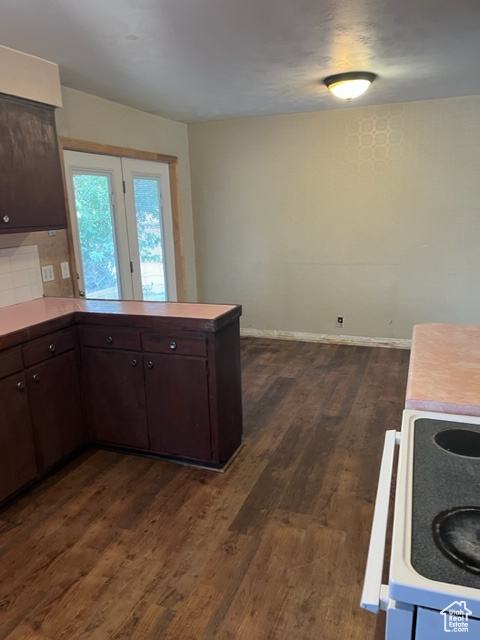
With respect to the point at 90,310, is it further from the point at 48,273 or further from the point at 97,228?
the point at 97,228

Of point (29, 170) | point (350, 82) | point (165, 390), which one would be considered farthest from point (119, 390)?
point (350, 82)

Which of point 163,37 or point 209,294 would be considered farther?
point 209,294

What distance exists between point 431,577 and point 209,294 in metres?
5.03

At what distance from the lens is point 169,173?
200 inches

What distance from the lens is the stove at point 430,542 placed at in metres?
0.76

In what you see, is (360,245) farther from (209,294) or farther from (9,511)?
(9,511)

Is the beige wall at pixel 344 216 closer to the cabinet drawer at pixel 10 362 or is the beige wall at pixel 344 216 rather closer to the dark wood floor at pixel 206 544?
the dark wood floor at pixel 206 544

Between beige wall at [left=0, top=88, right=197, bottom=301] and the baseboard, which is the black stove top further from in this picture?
the baseboard

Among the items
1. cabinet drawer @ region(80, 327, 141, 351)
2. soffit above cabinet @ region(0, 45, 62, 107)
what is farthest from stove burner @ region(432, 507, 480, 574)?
soffit above cabinet @ region(0, 45, 62, 107)

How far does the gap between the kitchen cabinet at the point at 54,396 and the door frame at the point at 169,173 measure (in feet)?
3.37

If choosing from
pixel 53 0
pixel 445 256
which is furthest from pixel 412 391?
pixel 445 256

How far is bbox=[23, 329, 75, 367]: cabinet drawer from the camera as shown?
8.32 ft

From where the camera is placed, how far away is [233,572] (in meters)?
2.03

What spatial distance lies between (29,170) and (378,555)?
9.25ft
